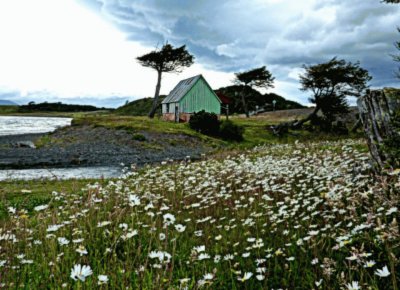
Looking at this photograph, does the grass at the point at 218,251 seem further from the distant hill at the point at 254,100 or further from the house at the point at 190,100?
the distant hill at the point at 254,100

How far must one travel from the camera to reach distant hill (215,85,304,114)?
8056 centimetres

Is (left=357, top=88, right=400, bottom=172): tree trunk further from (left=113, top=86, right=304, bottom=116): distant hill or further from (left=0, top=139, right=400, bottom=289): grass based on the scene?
(left=113, top=86, right=304, bottom=116): distant hill

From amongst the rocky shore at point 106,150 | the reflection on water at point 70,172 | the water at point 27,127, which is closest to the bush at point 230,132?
the rocky shore at point 106,150

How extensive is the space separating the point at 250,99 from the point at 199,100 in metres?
38.4

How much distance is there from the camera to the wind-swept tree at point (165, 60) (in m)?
59.0

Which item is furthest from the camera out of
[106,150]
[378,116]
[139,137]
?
[139,137]

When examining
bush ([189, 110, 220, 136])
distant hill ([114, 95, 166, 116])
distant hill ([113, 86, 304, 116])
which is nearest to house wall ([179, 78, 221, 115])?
bush ([189, 110, 220, 136])

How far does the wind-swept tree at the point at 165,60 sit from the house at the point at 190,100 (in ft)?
12.3

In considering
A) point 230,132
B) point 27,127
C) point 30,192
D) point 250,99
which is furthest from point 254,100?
point 30,192

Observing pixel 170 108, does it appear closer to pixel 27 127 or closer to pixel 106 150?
pixel 106 150

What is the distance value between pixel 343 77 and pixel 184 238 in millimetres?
47037

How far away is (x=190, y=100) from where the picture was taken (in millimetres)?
54625

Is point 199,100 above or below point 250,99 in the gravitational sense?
below

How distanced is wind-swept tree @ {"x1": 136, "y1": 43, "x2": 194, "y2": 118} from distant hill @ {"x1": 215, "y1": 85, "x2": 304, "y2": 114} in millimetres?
20141
